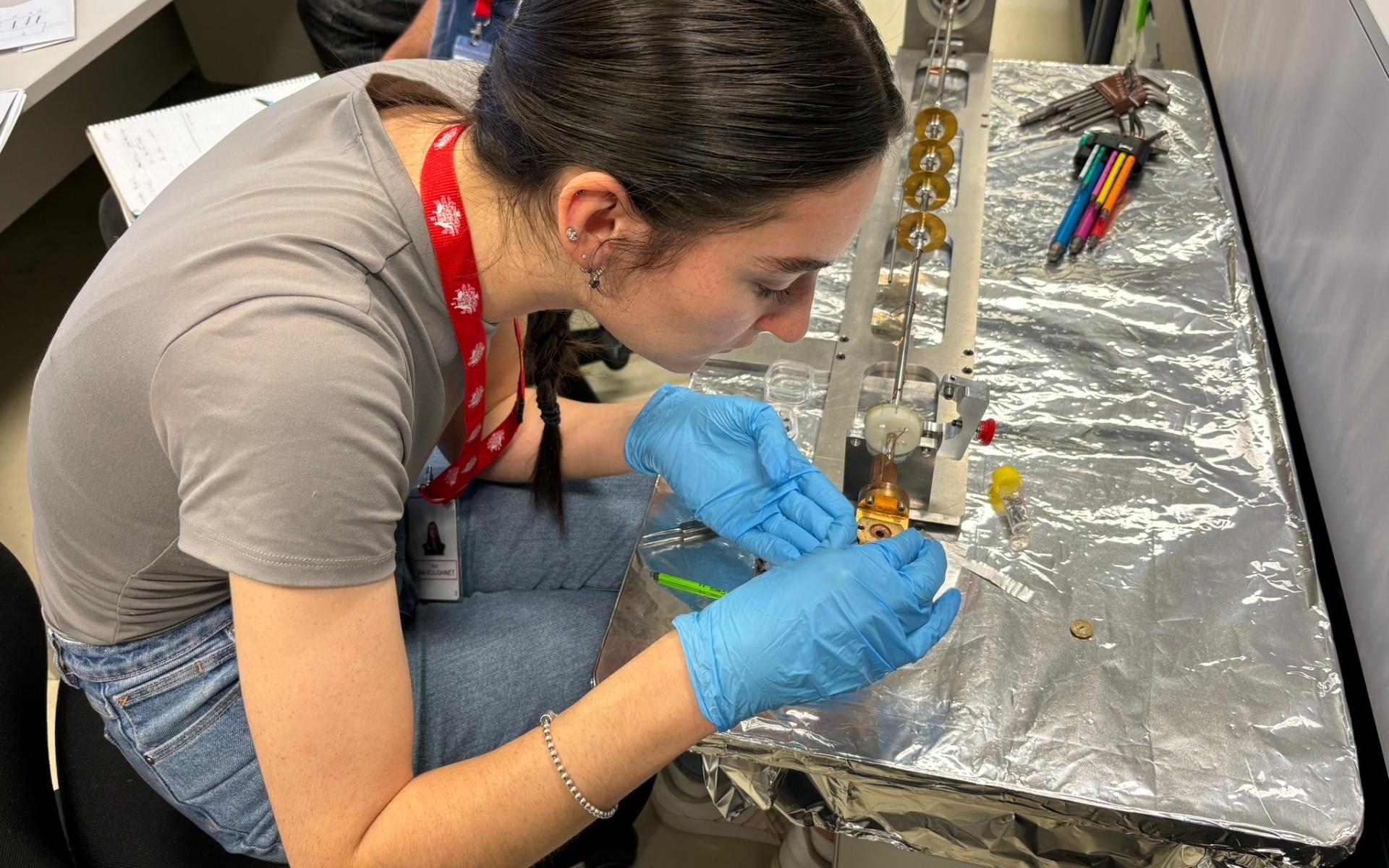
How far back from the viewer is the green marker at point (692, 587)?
969 millimetres

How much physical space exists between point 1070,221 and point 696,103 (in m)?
0.81

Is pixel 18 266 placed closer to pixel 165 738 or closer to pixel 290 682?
pixel 165 738

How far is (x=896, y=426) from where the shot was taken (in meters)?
0.94

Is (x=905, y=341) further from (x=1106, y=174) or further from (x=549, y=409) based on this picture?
(x=1106, y=174)

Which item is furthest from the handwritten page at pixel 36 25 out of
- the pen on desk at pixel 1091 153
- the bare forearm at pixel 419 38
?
the pen on desk at pixel 1091 153

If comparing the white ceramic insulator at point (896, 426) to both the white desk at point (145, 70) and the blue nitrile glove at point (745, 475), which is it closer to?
the blue nitrile glove at point (745, 475)

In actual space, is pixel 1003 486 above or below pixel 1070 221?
below

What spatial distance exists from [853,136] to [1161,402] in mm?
609

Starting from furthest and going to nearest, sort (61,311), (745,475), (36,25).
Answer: (61,311) → (36,25) → (745,475)

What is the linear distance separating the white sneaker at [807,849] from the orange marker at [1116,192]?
3.15ft

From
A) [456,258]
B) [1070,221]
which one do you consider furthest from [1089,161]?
[456,258]

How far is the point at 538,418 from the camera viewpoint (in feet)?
4.28

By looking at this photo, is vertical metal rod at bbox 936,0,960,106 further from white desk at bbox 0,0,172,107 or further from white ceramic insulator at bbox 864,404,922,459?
white desk at bbox 0,0,172,107

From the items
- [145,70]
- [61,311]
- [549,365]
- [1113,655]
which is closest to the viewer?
[1113,655]
